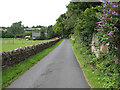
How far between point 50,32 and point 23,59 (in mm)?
83160

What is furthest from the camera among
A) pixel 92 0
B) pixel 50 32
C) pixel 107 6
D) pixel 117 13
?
pixel 50 32

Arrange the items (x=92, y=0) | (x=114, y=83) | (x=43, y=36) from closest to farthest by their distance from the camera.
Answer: (x=114, y=83), (x=92, y=0), (x=43, y=36)

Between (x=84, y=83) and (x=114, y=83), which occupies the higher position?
(x=114, y=83)

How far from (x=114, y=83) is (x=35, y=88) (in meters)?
3.47

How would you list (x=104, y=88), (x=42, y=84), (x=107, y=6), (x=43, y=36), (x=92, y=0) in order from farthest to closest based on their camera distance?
(x=43, y=36), (x=92, y=0), (x=42, y=84), (x=104, y=88), (x=107, y=6)

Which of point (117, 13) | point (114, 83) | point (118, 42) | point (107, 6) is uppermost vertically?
point (107, 6)

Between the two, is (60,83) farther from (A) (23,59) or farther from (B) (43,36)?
(B) (43,36)

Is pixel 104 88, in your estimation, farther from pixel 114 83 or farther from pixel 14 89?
pixel 14 89

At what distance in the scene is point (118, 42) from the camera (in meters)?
4.12

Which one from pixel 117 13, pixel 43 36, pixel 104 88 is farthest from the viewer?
pixel 43 36

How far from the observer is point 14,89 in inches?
190

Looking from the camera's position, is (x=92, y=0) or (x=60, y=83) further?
(x=92, y=0)

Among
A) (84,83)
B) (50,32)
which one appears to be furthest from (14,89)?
(50,32)

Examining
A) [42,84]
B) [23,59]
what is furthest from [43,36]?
[42,84]
